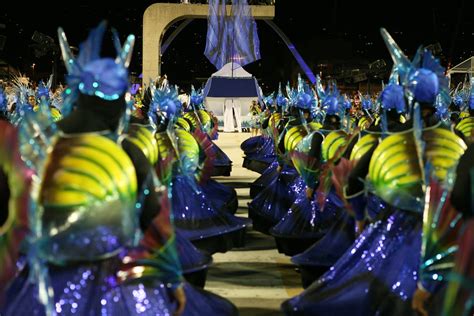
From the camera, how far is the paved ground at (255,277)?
7141mm

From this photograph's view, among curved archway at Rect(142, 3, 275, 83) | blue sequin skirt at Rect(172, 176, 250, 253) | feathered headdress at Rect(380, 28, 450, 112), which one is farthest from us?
curved archway at Rect(142, 3, 275, 83)

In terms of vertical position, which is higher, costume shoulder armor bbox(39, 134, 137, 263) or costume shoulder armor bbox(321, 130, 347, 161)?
costume shoulder armor bbox(39, 134, 137, 263)

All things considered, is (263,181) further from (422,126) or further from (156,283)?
(156,283)

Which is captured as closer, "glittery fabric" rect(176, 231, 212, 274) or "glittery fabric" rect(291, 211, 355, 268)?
"glittery fabric" rect(176, 231, 212, 274)

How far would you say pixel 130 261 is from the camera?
386 centimetres

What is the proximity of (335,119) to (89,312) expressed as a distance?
541 cm

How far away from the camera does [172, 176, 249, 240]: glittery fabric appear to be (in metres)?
8.09

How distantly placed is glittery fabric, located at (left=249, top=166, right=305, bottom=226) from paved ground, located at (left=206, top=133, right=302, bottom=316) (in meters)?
0.32

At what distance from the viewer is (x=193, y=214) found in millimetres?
8164

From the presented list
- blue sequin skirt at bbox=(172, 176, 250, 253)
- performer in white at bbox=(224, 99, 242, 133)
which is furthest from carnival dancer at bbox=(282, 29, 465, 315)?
performer in white at bbox=(224, 99, 242, 133)

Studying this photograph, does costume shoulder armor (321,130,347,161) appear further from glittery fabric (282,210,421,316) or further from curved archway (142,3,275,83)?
curved archway (142,3,275,83)

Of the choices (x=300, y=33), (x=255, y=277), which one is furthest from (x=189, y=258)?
(x=300, y=33)

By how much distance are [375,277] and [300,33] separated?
4635 centimetres

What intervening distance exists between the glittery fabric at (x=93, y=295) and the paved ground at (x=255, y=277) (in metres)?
2.85
